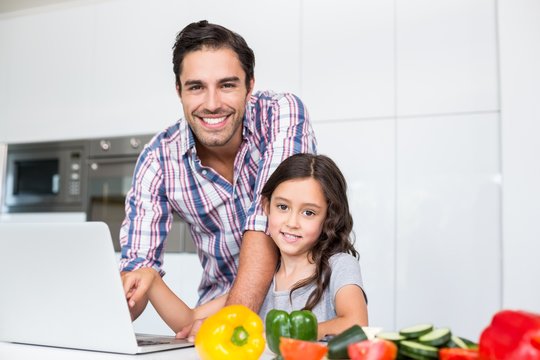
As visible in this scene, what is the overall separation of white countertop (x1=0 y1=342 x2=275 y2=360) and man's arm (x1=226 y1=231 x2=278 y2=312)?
34 centimetres

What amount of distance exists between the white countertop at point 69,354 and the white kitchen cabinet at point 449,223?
164cm

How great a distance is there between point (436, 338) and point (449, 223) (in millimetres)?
1966

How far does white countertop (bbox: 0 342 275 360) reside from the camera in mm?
902

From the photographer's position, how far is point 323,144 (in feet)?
9.12

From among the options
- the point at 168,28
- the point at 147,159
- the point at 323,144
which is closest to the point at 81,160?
the point at 168,28

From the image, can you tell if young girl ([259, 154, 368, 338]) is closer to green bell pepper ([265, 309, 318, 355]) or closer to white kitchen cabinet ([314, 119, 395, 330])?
green bell pepper ([265, 309, 318, 355])

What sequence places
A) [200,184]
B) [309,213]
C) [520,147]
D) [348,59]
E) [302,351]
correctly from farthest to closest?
1. [348,59]
2. [520,147]
3. [200,184]
4. [309,213]
5. [302,351]

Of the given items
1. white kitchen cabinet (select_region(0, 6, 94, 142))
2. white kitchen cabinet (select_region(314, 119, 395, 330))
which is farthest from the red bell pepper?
white kitchen cabinet (select_region(0, 6, 94, 142))

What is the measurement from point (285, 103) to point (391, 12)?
1269mm

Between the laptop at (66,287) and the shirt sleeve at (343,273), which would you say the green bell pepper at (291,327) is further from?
the shirt sleeve at (343,273)

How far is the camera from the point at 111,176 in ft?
10.6

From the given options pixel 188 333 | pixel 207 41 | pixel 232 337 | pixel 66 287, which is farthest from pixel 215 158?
pixel 232 337

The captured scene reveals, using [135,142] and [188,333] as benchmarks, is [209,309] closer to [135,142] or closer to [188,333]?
[188,333]

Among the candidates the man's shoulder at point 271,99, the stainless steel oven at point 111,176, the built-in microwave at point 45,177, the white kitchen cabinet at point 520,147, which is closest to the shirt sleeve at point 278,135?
the man's shoulder at point 271,99
